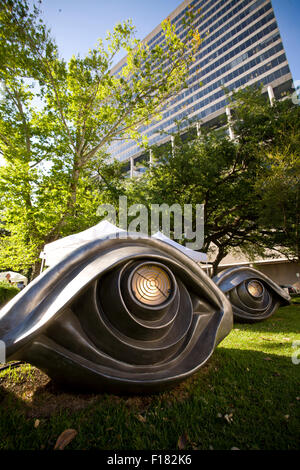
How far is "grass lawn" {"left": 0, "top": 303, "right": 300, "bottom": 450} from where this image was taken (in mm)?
1689

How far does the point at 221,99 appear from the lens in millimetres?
50375

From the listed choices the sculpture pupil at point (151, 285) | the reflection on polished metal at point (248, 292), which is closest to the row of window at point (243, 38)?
the reflection on polished metal at point (248, 292)

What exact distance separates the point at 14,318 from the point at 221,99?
60905 millimetres

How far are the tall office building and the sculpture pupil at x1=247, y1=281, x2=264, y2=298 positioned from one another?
42765 mm

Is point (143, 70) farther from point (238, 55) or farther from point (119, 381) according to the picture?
point (238, 55)

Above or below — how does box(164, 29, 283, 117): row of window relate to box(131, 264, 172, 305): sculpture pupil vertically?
above

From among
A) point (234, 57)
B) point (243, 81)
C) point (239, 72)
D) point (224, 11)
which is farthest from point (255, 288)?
point (224, 11)

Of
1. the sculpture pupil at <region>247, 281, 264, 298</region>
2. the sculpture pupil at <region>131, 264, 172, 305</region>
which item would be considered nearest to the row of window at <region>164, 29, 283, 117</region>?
the sculpture pupil at <region>247, 281, 264, 298</region>

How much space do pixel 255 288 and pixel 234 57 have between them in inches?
2566

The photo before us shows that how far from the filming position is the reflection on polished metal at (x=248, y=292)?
596 centimetres

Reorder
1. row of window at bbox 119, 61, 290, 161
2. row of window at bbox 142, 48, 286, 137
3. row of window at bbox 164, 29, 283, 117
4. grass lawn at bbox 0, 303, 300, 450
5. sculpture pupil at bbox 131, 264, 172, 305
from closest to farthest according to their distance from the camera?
grass lawn at bbox 0, 303, 300, 450 → sculpture pupil at bbox 131, 264, 172, 305 → row of window at bbox 119, 61, 290, 161 → row of window at bbox 142, 48, 286, 137 → row of window at bbox 164, 29, 283, 117

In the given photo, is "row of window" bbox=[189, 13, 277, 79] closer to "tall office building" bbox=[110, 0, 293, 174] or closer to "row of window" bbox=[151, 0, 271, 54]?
"tall office building" bbox=[110, 0, 293, 174]

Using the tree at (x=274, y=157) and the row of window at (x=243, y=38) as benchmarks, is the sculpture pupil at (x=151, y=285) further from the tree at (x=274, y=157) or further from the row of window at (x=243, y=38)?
the row of window at (x=243, y=38)

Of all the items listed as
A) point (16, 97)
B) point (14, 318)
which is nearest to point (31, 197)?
point (16, 97)
